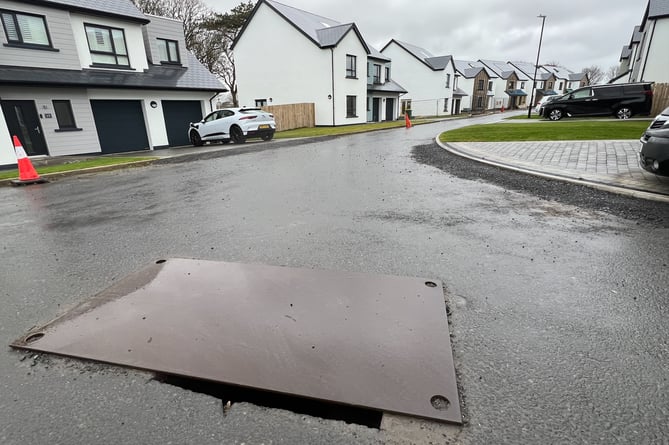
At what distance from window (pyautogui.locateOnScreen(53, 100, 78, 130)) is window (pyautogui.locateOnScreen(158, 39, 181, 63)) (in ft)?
20.1

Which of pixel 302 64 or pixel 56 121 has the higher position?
pixel 302 64

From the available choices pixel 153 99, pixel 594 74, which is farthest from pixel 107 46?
pixel 594 74

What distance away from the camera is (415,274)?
2.97m

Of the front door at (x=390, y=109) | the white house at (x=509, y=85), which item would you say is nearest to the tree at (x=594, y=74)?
the white house at (x=509, y=85)

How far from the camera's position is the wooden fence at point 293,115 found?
2367 cm

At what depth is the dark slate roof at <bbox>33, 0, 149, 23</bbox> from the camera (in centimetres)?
1344

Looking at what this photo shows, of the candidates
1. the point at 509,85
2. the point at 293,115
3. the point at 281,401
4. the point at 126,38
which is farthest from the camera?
the point at 509,85

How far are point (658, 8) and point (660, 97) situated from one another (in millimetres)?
7262

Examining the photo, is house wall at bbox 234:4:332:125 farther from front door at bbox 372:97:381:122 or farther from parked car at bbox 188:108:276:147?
parked car at bbox 188:108:276:147

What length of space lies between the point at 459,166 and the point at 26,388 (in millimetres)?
7827

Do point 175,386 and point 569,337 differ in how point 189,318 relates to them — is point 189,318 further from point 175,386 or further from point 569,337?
point 569,337

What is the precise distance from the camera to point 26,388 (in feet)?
5.86

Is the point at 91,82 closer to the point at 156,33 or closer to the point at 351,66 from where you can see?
the point at 156,33

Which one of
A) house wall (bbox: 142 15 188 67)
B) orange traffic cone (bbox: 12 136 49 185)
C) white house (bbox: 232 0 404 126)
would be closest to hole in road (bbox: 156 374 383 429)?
orange traffic cone (bbox: 12 136 49 185)
